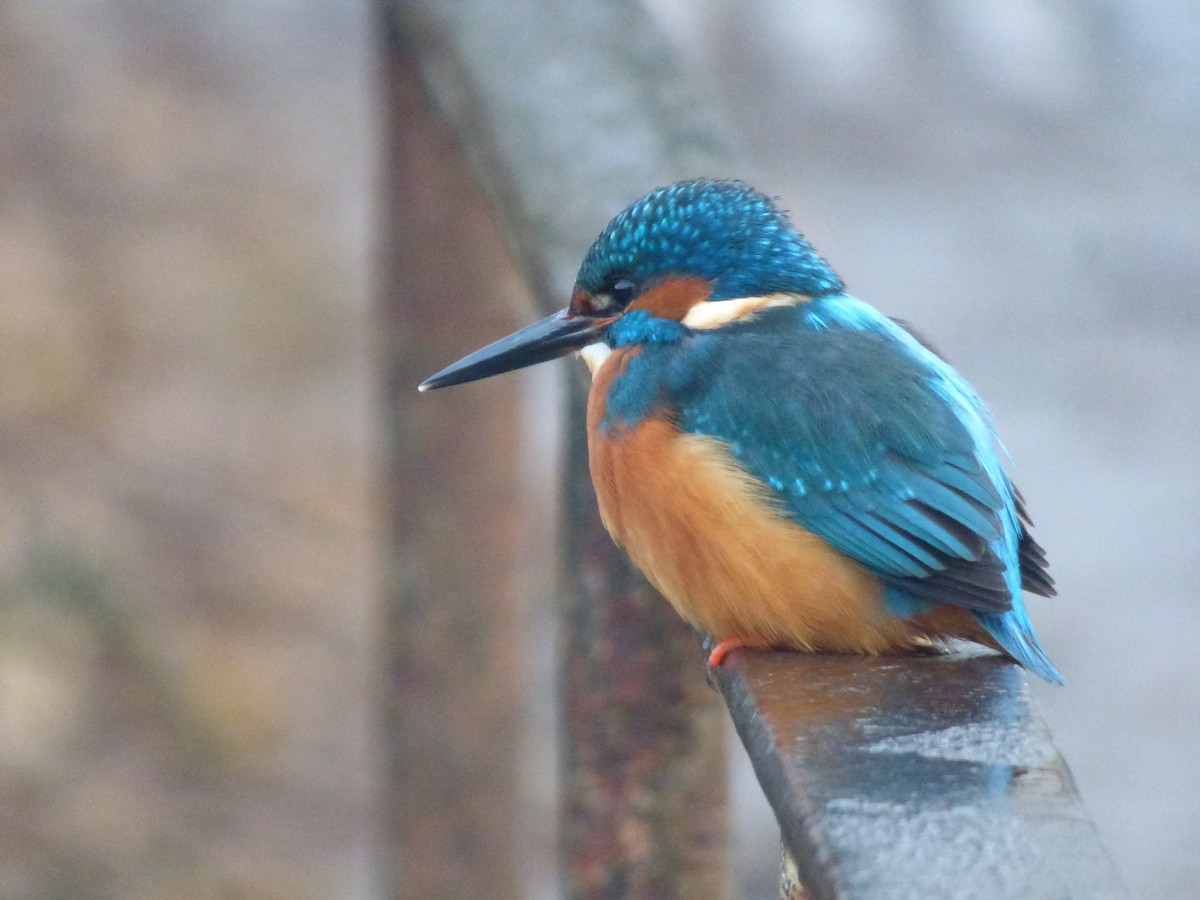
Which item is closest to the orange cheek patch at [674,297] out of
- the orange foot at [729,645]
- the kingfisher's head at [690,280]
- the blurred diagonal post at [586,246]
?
the kingfisher's head at [690,280]

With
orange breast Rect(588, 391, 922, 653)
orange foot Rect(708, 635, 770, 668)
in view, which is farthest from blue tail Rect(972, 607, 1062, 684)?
orange foot Rect(708, 635, 770, 668)

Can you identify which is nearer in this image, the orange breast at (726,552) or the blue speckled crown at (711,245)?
the orange breast at (726,552)

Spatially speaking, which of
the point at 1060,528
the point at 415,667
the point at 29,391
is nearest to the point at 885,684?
the point at 415,667

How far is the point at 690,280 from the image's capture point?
7.57 feet

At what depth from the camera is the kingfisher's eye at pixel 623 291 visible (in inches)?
90.2

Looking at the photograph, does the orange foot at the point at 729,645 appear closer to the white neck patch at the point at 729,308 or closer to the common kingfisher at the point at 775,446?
the common kingfisher at the point at 775,446

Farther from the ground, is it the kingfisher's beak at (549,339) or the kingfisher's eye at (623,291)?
the kingfisher's eye at (623,291)

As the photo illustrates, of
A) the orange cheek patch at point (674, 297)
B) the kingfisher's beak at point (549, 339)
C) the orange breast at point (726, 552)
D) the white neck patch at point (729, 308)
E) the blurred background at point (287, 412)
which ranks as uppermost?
the orange cheek patch at point (674, 297)

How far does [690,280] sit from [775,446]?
13.1 inches

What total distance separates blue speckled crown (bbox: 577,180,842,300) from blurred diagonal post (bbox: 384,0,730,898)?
78 mm

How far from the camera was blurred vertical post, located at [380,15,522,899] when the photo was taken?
295 centimetres

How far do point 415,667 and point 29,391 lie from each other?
2285mm

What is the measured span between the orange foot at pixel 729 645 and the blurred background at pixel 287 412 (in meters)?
1.16

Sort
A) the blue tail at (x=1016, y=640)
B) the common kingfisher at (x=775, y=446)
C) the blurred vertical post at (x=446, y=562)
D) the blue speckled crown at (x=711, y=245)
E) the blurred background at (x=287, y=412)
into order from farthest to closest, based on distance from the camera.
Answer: the blurred background at (x=287, y=412) → the blurred vertical post at (x=446, y=562) → the blue speckled crown at (x=711, y=245) → the common kingfisher at (x=775, y=446) → the blue tail at (x=1016, y=640)
